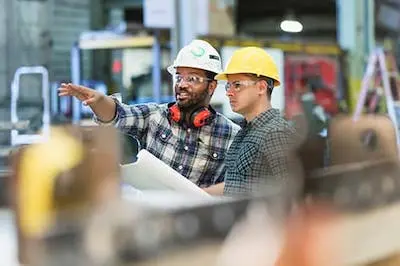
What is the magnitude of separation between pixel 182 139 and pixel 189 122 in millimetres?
84

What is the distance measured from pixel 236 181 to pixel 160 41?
8470 mm

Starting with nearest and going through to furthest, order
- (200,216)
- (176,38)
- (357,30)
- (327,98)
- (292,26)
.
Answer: (200,216) → (176,38) → (327,98) → (357,30) → (292,26)

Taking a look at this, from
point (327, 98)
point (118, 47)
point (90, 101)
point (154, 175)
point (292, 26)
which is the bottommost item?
point (327, 98)

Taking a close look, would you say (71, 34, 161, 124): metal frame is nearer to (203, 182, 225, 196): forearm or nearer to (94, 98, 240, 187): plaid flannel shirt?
(94, 98, 240, 187): plaid flannel shirt

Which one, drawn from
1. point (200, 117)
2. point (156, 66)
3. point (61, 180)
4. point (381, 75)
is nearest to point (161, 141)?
point (200, 117)

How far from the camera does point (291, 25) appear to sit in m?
18.7

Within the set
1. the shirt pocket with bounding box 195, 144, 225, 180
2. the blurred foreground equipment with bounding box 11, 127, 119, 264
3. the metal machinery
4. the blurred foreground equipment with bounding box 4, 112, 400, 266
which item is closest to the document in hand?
the shirt pocket with bounding box 195, 144, 225, 180

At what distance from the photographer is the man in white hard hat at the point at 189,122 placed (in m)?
3.85

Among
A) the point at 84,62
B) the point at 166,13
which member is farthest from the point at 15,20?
the point at 166,13

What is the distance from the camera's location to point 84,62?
13359 mm

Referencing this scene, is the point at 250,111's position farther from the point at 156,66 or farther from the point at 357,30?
the point at 357,30

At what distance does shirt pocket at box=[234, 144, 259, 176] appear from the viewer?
329cm

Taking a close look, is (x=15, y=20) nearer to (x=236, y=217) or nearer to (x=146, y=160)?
(x=146, y=160)

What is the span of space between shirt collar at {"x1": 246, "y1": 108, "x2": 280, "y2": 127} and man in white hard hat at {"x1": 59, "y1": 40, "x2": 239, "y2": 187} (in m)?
0.43
